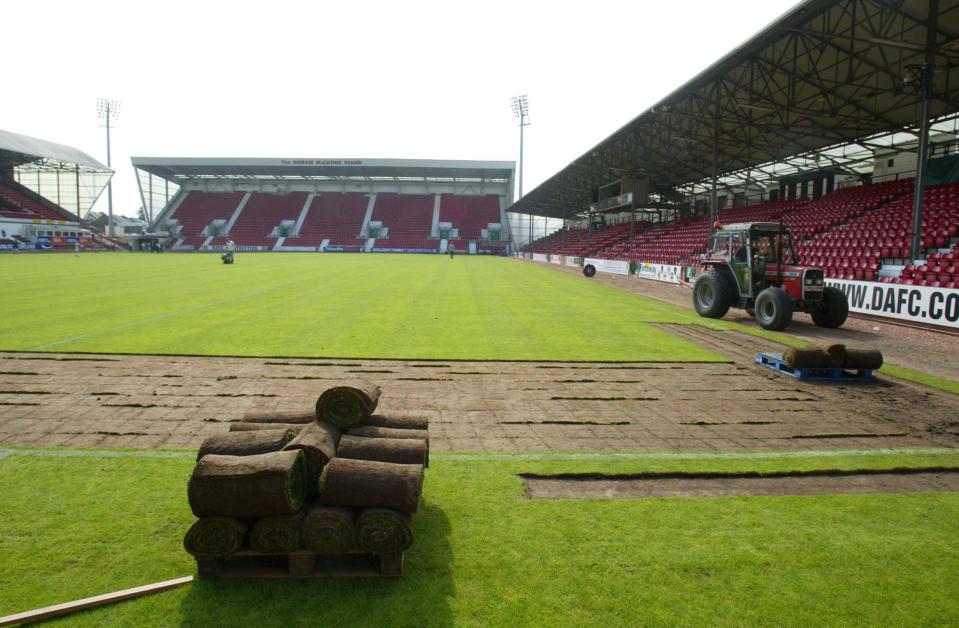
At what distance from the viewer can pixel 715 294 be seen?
14797 millimetres

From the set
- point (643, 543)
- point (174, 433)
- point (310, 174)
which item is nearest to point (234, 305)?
point (174, 433)

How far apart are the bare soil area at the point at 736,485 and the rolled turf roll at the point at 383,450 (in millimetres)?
1090

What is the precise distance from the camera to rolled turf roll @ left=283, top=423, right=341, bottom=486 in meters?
3.46

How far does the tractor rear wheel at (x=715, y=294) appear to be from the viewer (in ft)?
48.4

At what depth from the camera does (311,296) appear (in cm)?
1748

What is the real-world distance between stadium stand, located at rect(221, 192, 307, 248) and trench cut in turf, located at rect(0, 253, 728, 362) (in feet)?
185

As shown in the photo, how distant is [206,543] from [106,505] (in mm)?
1455

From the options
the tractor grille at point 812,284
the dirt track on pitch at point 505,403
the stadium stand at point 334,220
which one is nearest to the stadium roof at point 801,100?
the tractor grille at point 812,284

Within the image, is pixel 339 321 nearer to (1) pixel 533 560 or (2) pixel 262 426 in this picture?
(2) pixel 262 426

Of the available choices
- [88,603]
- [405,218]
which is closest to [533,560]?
[88,603]

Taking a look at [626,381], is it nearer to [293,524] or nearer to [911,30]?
[293,524]

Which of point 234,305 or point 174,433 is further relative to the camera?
point 234,305

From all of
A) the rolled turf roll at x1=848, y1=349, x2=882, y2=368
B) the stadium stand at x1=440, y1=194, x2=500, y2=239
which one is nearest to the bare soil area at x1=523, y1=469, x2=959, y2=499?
the rolled turf roll at x1=848, y1=349, x2=882, y2=368

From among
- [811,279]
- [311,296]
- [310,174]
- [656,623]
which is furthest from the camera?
[310,174]
